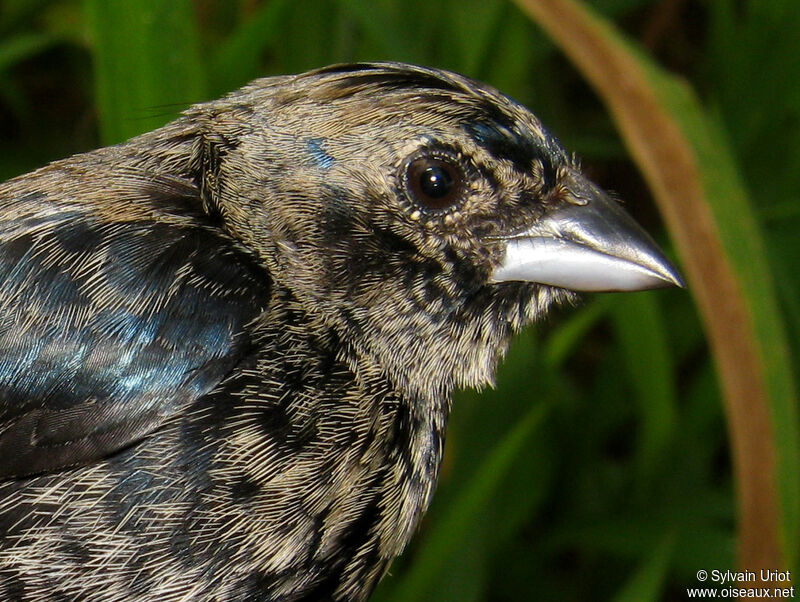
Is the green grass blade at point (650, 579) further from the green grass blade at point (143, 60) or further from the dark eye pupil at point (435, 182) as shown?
the green grass blade at point (143, 60)

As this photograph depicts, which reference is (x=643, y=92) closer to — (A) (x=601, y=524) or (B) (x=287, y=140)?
(B) (x=287, y=140)

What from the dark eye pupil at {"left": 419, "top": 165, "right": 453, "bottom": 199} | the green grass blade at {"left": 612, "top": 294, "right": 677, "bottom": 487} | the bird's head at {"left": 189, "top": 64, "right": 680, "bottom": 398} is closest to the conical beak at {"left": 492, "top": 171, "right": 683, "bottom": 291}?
the bird's head at {"left": 189, "top": 64, "right": 680, "bottom": 398}

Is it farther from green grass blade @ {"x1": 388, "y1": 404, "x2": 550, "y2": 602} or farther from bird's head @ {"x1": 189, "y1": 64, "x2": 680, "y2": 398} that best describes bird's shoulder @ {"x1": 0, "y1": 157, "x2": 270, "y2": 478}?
green grass blade @ {"x1": 388, "y1": 404, "x2": 550, "y2": 602}

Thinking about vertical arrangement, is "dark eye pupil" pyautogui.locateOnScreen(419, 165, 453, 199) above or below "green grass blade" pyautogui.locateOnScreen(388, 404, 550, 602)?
above

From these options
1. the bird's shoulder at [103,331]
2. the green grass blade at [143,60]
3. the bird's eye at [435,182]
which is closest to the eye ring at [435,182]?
the bird's eye at [435,182]

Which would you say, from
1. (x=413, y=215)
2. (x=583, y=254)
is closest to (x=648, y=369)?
(x=583, y=254)

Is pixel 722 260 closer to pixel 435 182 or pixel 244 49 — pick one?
pixel 435 182
